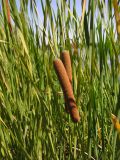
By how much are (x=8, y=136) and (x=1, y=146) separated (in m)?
0.04

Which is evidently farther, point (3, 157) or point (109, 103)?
point (3, 157)

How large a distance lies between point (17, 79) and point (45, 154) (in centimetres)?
30

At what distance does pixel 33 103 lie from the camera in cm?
112

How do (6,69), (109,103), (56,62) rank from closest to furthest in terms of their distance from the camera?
(56,62), (109,103), (6,69)

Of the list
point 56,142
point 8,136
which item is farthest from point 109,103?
point 8,136

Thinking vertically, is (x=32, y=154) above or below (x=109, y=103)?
below

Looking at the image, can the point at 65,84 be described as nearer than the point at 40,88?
Yes

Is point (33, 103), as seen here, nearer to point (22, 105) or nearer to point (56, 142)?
point (22, 105)

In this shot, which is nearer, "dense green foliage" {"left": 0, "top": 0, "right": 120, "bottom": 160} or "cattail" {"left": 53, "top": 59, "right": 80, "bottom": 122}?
"cattail" {"left": 53, "top": 59, "right": 80, "bottom": 122}

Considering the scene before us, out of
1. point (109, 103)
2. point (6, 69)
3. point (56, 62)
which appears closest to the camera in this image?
point (56, 62)


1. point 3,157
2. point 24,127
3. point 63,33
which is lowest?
point 3,157

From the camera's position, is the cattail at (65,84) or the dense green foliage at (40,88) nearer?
the cattail at (65,84)

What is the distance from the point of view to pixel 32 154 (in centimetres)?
110

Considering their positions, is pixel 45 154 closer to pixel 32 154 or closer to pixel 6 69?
pixel 32 154
